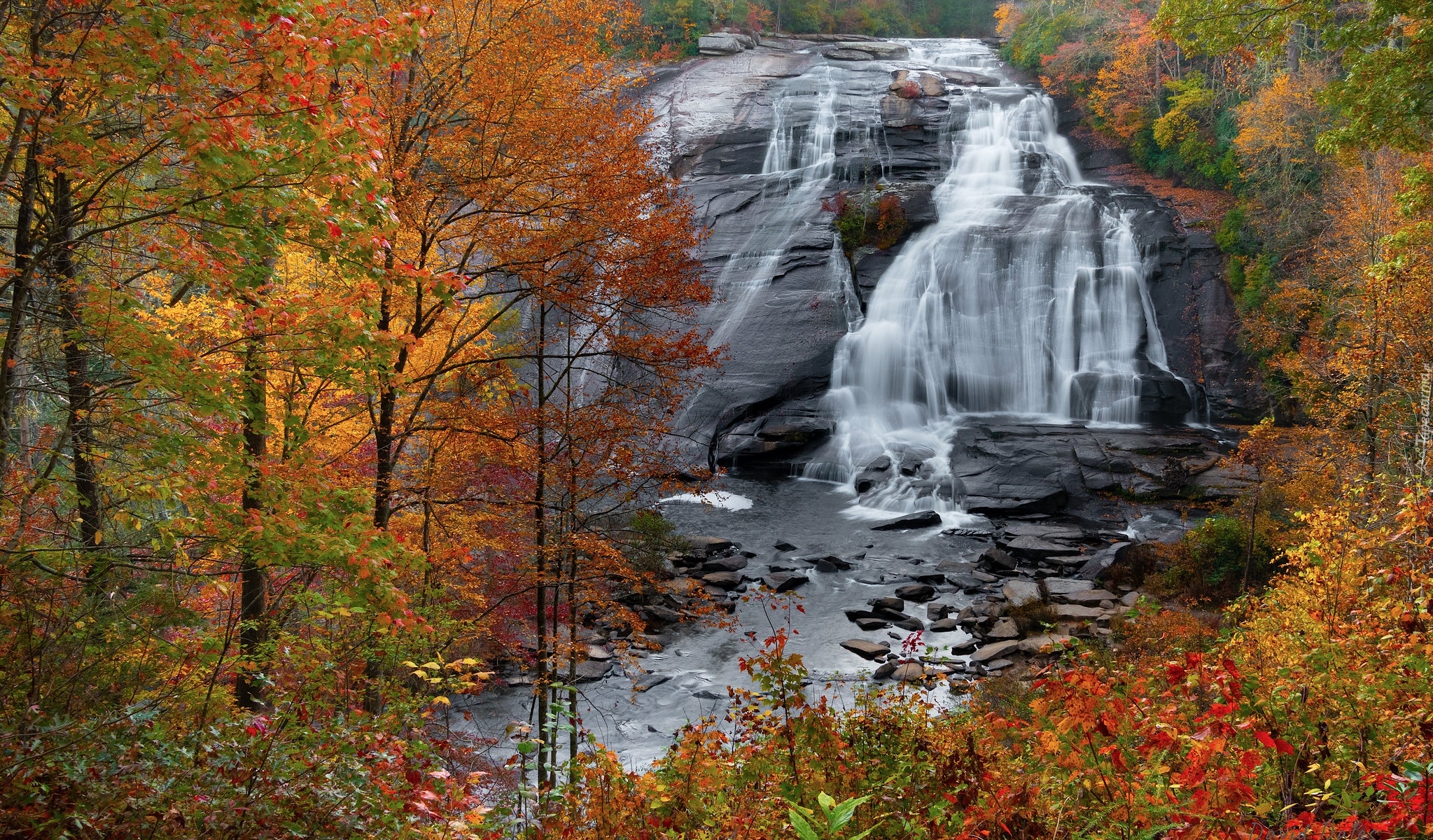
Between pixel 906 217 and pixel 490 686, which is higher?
pixel 906 217

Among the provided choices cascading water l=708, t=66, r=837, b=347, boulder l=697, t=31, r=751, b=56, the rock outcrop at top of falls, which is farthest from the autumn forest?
boulder l=697, t=31, r=751, b=56

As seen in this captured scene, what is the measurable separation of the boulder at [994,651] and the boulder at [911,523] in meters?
7.34

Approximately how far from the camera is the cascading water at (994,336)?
2594cm

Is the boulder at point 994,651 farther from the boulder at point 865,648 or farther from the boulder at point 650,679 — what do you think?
the boulder at point 650,679

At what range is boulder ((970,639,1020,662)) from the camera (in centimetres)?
1327

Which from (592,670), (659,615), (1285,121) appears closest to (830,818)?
(592,670)

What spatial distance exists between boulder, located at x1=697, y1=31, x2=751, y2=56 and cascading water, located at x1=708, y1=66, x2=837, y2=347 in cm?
525

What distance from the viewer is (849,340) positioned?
28.2m

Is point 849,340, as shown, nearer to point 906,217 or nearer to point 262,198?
point 906,217

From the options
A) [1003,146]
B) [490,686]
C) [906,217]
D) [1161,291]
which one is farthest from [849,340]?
[490,686]

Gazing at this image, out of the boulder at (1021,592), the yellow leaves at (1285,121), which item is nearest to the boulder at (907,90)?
the yellow leaves at (1285,121)

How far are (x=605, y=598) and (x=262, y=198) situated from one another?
6.66 metres

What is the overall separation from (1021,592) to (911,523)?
5666mm

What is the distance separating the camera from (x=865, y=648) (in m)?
13.9
